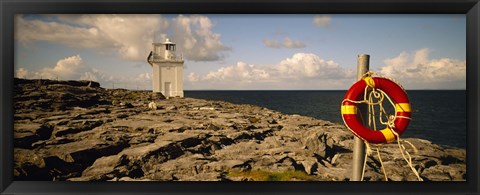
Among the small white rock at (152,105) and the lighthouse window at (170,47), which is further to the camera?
the small white rock at (152,105)

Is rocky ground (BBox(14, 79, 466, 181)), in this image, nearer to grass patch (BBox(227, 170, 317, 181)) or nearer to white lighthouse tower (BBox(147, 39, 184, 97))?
grass patch (BBox(227, 170, 317, 181))

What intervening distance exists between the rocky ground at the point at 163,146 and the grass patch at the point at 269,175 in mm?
11

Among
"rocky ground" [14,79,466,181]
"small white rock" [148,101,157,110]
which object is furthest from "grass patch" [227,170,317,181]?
"small white rock" [148,101,157,110]

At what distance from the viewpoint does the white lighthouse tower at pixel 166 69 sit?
423cm

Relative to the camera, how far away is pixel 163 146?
153 inches

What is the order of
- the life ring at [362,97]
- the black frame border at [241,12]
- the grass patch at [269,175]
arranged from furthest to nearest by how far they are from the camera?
the grass patch at [269,175] < the life ring at [362,97] < the black frame border at [241,12]

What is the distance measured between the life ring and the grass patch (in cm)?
91

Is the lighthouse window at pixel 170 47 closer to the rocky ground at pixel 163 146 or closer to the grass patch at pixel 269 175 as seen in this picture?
the rocky ground at pixel 163 146

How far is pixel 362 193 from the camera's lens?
281 cm

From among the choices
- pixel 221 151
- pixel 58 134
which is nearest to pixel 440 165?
pixel 221 151

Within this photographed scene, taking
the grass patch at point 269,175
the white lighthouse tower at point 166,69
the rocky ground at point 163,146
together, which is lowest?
the grass patch at point 269,175

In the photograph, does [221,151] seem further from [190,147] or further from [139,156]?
[139,156]

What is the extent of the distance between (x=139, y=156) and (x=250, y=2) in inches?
85.7

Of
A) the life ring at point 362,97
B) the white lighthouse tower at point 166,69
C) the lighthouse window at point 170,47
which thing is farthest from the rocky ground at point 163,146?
the lighthouse window at point 170,47
